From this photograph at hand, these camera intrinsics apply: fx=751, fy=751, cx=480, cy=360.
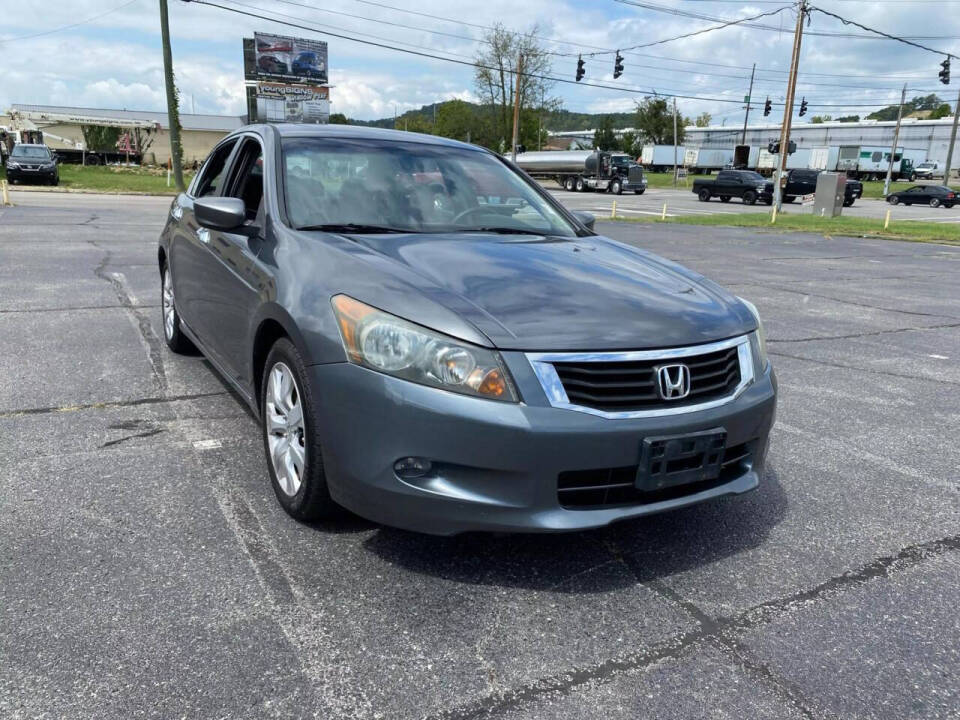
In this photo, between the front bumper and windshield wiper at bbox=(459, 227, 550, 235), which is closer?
the front bumper

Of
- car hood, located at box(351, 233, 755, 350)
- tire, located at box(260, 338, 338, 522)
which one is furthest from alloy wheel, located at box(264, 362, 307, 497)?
car hood, located at box(351, 233, 755, 350)

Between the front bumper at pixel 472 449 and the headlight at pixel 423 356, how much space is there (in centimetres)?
3

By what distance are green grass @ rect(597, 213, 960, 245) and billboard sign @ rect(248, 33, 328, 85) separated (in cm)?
4277

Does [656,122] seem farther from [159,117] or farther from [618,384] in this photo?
[618,384]

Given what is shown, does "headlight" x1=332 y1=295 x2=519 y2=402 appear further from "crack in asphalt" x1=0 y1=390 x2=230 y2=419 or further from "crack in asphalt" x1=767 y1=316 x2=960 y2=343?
"crack in asphalt" x1=767 y1=316 x2=960 y2=343

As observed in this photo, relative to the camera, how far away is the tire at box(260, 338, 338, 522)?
9.11ft

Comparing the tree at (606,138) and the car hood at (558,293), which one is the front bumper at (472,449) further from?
the tree at (606,138)

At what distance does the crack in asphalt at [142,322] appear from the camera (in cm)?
512

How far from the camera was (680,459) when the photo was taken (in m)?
2.56

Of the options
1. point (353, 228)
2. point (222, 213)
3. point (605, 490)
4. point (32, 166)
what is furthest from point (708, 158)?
point (605, 490)

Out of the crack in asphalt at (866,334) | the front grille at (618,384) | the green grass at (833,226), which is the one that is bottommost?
the green grass at (833,226)

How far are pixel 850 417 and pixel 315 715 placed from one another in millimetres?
4006

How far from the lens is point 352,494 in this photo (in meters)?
2.63

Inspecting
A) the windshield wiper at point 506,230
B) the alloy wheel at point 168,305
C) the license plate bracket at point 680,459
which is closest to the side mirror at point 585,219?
the windshield wiper at point 506,230
